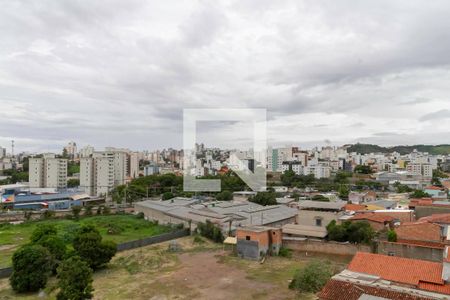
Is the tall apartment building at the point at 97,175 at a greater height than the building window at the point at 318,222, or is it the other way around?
the tall apartment building at the point at 97,175

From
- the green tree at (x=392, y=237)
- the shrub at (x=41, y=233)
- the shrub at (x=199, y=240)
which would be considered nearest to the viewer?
the green tree at (x=392, y=237)

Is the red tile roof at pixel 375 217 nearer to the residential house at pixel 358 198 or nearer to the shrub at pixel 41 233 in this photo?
the residential house at pixel 358 198

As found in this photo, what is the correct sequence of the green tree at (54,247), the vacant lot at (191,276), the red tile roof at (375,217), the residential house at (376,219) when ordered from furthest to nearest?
the red tile roof at (375,217) < the residential house at (376,219) < the green tree at (54,247) < the vacant lot at (191,276)

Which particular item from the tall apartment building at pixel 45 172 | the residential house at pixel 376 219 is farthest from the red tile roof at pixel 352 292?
the tall apartment building at pixel 45 172

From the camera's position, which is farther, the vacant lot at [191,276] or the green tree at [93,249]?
the green tree at [93,249]

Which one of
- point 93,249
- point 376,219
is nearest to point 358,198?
point 376,219

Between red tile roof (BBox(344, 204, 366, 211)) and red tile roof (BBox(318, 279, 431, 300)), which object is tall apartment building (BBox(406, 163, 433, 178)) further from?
red tile roof (BBox(318, 279, 431, 300))

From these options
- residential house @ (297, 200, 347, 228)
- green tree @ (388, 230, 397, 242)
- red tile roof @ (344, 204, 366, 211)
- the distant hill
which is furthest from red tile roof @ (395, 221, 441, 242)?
the distant hill
